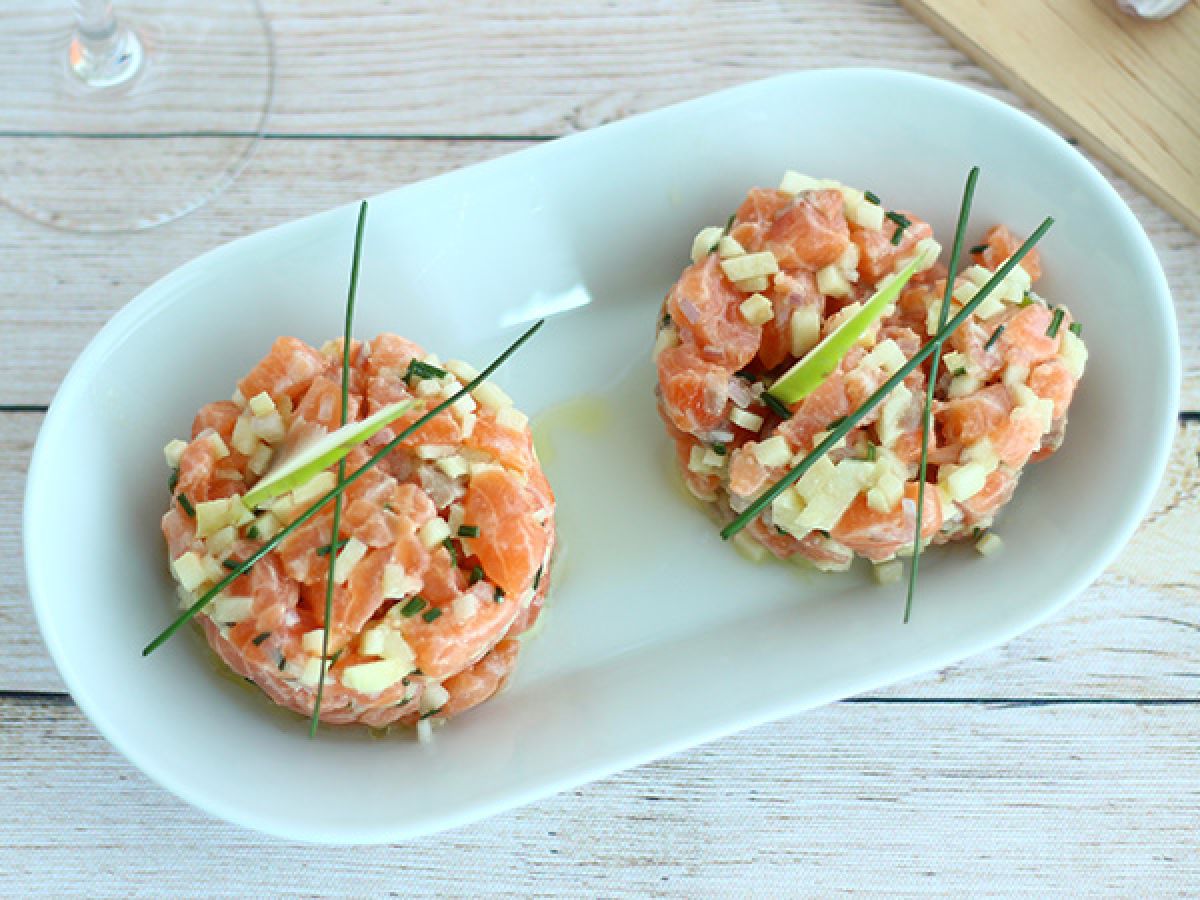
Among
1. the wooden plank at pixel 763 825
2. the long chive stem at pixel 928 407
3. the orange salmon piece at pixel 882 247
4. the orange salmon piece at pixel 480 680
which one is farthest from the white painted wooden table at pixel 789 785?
the orange salmon piece at pixel 882 247

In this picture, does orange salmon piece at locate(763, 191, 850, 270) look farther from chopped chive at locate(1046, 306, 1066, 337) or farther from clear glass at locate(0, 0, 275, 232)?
clear glass at locate(0, 0, 275, 232)

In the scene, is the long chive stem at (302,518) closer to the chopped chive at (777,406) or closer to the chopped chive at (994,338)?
the chopped chive at (777,406)

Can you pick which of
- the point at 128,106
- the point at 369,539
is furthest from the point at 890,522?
the point at 128,106

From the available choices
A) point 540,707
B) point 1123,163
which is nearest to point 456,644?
point 540,707

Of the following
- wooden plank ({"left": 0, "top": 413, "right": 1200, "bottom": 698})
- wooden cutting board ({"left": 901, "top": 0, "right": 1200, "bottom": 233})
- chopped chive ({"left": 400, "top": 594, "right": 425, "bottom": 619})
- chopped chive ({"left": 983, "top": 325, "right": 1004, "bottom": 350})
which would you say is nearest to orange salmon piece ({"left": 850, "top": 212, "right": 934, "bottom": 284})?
chopped chive ({"left": 983, "top": 325, "right": 1004, "bottom": 350})

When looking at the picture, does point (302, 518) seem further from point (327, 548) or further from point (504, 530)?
point (504, 530)

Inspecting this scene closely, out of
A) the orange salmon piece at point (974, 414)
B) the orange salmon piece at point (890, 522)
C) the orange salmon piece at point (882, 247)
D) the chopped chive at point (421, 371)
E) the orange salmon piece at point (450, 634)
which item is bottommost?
the orange salmon piece at point (450, 634)

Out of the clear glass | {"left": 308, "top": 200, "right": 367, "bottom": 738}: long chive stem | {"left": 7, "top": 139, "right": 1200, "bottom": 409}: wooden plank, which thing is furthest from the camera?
the clear glass
